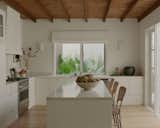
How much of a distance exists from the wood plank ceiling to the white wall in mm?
277

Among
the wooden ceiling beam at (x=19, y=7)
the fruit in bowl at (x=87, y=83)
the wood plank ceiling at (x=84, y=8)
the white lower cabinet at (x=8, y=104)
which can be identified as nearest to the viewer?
the fruit in bowl at (x=87, y=83)

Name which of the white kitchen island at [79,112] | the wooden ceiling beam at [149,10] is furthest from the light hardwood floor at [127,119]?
the wooden ceiling beam at [149,10]

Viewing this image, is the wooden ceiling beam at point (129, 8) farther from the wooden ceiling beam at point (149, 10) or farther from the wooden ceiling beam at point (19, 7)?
the wooden ceiling beam at point (19, 7)

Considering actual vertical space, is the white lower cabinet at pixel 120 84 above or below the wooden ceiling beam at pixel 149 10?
below

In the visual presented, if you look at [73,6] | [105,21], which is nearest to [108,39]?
[105,21]

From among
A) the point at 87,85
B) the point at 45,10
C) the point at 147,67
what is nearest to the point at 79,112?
the point at 87,85

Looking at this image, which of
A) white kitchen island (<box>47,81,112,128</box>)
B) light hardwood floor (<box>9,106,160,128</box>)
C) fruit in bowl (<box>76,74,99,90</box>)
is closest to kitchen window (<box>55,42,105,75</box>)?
light hardwood floor (<box>9,106,160,128</box>)

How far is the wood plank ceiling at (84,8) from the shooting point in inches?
282

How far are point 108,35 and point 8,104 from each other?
454 cm

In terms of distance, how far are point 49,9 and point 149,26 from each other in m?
2.79

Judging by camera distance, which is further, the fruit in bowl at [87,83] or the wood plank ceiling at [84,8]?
the wood plank ceiling at [84,8]

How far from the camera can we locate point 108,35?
9.55 m

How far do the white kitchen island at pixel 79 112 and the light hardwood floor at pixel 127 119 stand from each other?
7.59ft

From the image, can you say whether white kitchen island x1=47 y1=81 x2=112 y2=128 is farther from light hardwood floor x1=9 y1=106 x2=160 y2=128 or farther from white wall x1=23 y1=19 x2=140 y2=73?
white wall x1=23 y1=19 x2=140 y2=73
